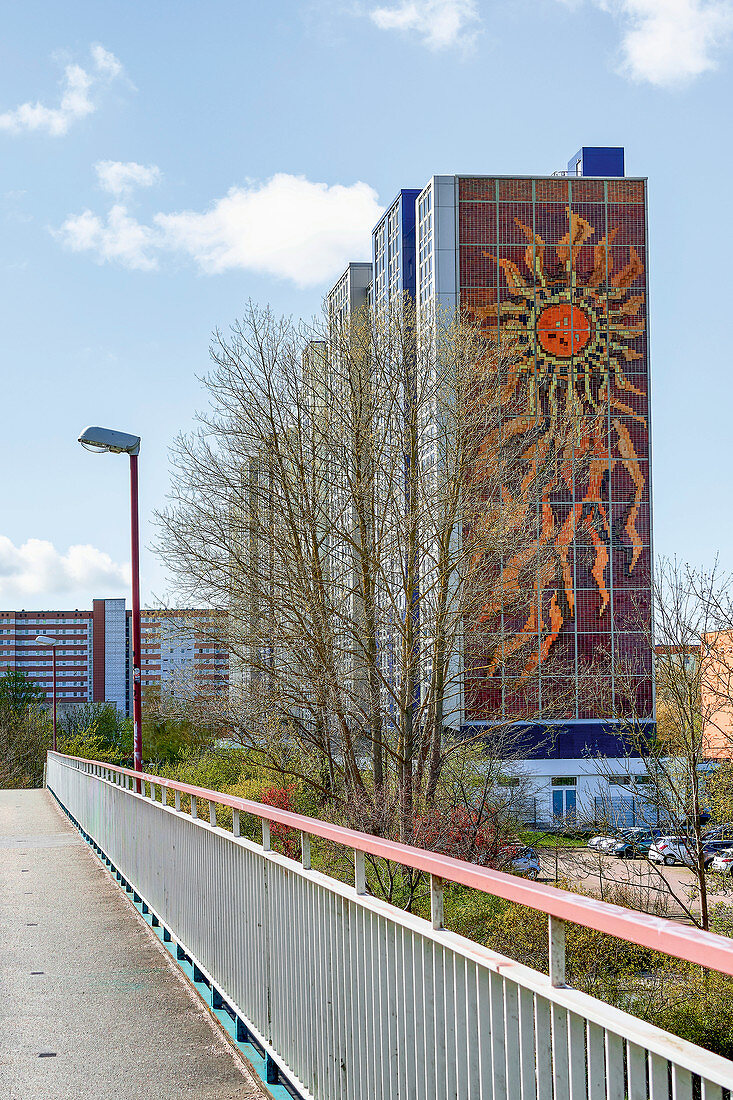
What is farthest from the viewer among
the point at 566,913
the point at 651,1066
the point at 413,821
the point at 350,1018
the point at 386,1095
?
the point at 413,821

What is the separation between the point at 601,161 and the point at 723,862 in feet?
178

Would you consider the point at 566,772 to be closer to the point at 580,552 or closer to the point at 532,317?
the point at 580,552

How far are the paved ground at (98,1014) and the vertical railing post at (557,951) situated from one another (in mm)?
3130

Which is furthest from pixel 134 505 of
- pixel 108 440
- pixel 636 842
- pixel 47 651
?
pixel 47 651

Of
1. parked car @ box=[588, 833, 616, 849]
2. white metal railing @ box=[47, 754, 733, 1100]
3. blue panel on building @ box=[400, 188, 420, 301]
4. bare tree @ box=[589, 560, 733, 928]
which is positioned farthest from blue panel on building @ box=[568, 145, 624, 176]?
white metal railing @ box=[47, 754, 733, 1100]

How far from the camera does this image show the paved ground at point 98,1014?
5285mm

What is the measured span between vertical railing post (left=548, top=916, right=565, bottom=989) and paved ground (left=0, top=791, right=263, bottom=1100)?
3.13 meters

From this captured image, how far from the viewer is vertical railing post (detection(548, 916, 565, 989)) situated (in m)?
2.40

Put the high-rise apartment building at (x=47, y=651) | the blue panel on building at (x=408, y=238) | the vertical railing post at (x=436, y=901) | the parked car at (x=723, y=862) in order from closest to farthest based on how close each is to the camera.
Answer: the vertical railing post at (x=436, y=901)
the parked car at (x=723, y=862)
the blue panel on building at (x=408, y=238)
the high-rise apartment building at (x=47, y=651)

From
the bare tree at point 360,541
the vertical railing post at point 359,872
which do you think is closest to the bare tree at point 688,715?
the bare tree at point 360,541

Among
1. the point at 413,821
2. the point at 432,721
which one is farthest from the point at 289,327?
the point at 413,821

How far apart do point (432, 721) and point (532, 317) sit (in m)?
45.5

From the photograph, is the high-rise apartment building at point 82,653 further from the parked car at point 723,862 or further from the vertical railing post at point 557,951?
the vertical railing post at point 557,951

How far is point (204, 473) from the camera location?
2239cm
